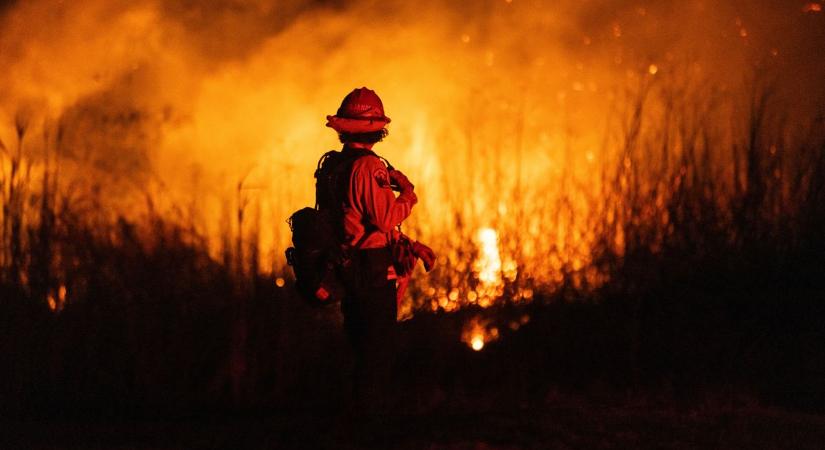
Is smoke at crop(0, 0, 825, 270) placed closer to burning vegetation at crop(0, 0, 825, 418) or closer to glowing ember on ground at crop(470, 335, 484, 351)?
burning vegetation at crop(0, 0, 825, 418)

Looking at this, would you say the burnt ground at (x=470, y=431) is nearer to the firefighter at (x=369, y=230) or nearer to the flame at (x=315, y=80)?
the firefighter at (x=369, y=230)

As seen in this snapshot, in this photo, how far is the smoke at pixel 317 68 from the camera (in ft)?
33.7

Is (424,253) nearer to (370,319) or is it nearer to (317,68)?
(370,319)

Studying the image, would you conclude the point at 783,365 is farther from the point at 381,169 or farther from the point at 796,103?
the point at 381,169

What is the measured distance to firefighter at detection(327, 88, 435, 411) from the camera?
5848 millimetres

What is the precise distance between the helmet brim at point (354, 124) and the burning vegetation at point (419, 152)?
230 centimetres

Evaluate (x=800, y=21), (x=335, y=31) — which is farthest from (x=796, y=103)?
(x=335, y=31)

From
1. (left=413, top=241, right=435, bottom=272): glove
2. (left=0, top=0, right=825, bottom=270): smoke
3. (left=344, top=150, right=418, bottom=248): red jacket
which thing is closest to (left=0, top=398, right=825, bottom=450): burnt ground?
(left=413, top=241, right=435, bottom=272): glove

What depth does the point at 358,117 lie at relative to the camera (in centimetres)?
598

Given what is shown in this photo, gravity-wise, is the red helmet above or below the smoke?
below

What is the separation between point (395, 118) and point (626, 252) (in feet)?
9.69

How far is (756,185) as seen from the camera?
862 centimetres

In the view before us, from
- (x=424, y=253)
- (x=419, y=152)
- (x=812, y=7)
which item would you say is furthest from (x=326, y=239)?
(x=812, y=7)

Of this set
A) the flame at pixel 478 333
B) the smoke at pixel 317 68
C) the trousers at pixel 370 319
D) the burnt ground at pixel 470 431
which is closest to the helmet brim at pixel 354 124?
the trousers at pixel 370 319
